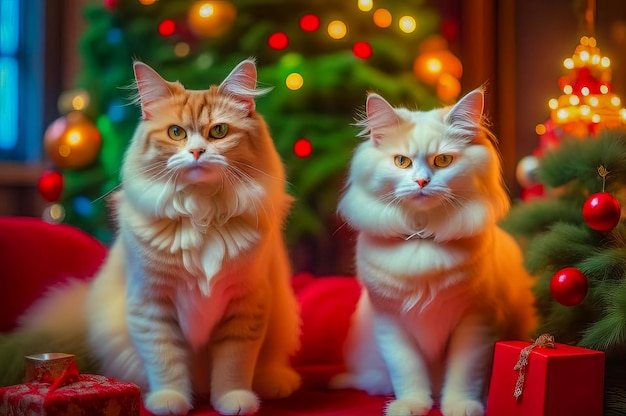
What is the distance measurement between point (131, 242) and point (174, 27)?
1306 mm

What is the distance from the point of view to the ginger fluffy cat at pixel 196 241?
1.41 meters

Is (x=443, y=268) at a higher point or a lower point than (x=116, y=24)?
lower

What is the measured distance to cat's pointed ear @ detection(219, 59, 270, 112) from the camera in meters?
1.46

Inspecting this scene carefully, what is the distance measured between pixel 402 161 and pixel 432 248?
197mm

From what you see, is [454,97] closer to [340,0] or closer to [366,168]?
[340,0]

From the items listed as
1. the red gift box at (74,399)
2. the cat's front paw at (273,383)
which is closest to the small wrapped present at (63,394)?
the red gift box at (74,399)

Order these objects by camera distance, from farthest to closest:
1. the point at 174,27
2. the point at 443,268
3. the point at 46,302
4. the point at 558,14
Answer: the point at 558,14, the point at 174,27, the point at 46,302, the point at 443,268

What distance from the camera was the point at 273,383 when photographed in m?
1.63

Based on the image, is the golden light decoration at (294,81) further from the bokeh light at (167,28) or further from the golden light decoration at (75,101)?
the golden light decoration at (75,101)

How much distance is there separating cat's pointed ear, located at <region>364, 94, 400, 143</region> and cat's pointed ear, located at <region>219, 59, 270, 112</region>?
247 mm

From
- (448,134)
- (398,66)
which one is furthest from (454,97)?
(448,134)

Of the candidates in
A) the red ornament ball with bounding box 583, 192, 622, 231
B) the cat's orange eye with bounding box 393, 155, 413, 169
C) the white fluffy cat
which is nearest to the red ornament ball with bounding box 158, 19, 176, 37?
the white fluffy cat

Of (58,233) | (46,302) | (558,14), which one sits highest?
(558,14)

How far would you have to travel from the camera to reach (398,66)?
8.48 ft
